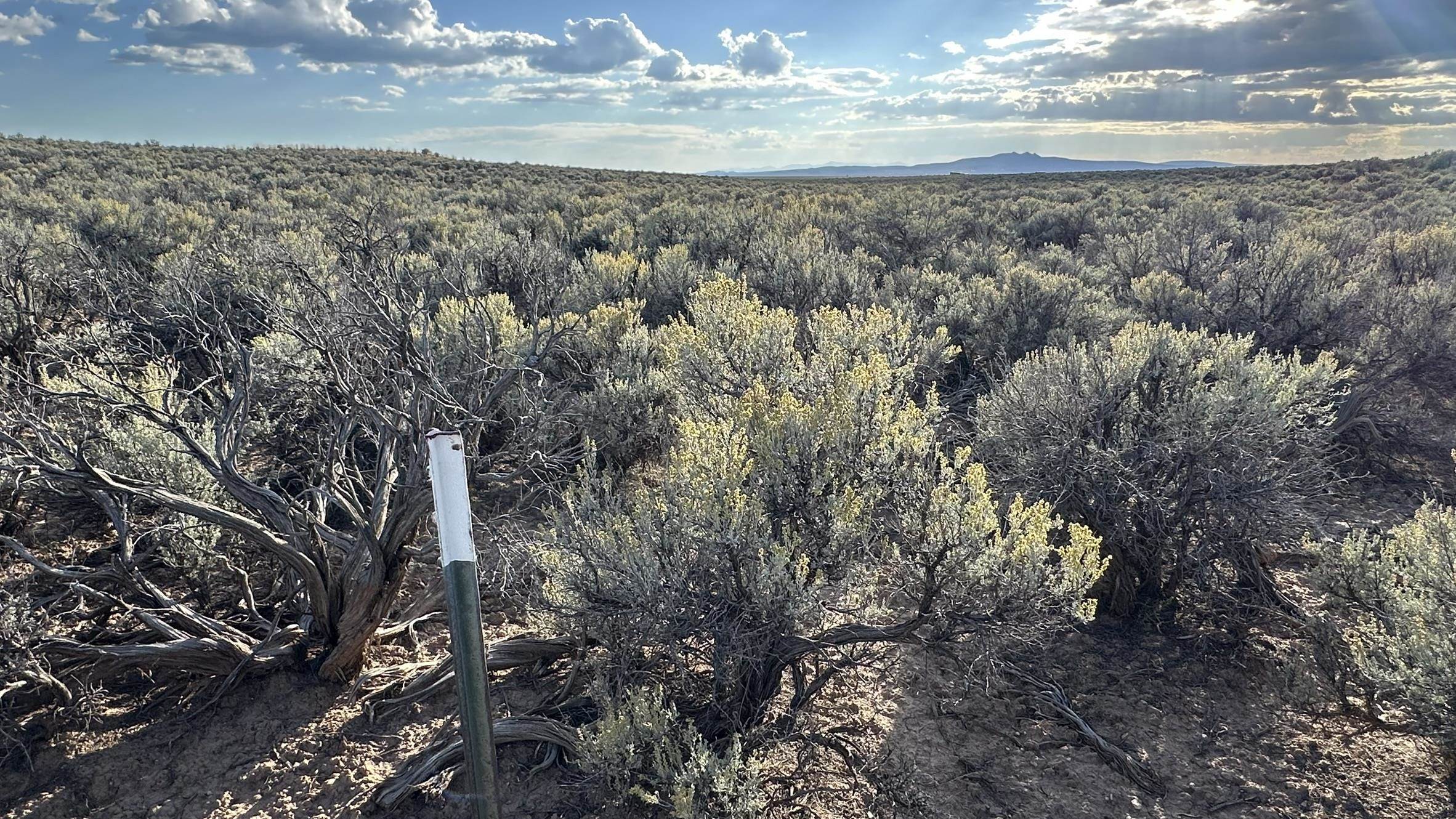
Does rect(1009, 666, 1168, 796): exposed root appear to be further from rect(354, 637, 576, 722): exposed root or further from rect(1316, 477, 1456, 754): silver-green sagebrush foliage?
rect(354, 637, 576, 722): exposed root

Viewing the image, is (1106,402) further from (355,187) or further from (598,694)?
(355,187)

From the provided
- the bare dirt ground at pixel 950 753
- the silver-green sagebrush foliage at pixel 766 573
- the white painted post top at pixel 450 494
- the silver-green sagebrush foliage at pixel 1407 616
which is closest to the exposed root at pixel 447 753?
the bare dirt ground at pixel 950 753

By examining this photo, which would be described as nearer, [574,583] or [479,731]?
[479,731]

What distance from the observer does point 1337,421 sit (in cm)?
871

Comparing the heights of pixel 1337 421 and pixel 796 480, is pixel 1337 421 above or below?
below

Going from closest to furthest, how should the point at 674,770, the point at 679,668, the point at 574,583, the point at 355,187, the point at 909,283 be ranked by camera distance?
the point at 674,770
the point at 574,583
the point at 679,668
the point at 909,283
the point at 355,187

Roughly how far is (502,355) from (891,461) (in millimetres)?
5100

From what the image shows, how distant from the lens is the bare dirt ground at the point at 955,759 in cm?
415

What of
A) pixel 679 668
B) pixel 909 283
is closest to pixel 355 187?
pixel 909 283

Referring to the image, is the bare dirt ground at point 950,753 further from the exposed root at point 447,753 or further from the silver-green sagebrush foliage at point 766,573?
the silver-green sagebrush foliage at point 766,573

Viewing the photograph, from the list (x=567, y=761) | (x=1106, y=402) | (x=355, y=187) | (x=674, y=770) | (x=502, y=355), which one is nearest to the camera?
(x=674, y=770)

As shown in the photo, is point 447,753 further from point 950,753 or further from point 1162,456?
point 1162,456

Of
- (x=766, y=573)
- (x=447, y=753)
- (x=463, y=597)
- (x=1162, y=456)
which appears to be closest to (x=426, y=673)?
(x=447, y=753)

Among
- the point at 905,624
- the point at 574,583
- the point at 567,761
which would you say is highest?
the point at 574,583
